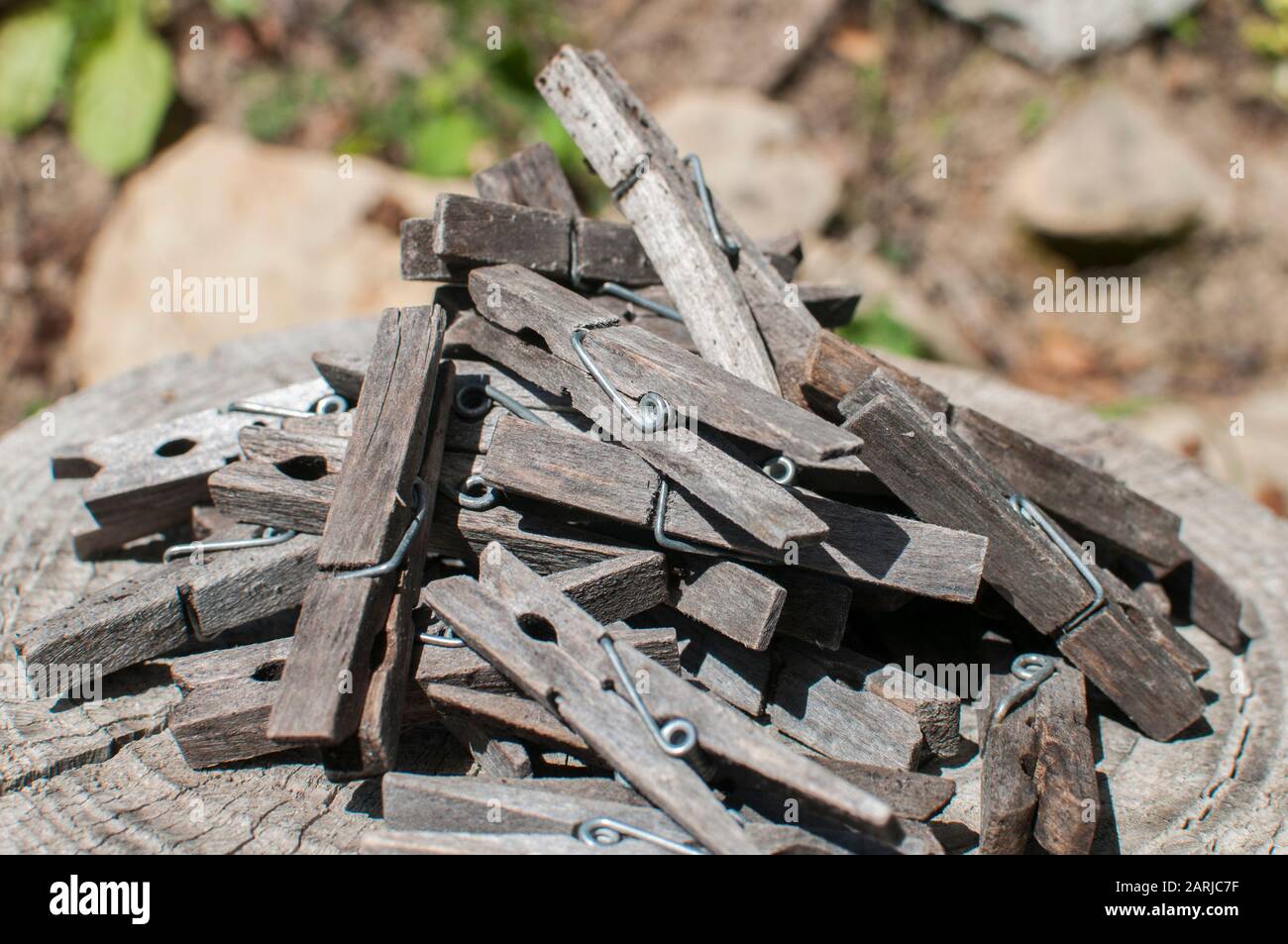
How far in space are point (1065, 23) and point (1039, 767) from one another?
25.8ft

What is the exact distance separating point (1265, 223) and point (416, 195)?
691 centimetres

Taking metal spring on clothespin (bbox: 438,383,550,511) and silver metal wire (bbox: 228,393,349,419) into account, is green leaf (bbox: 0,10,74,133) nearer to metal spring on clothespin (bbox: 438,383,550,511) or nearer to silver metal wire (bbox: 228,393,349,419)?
silver metal wire (bbox: 228,393,349,419)

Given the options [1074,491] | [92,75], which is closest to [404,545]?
[1074,491]

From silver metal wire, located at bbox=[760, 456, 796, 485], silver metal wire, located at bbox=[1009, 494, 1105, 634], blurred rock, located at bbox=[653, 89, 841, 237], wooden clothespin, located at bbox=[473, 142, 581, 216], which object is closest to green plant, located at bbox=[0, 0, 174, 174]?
blurred rock, located at bbox=[653, 89, 841, 237]

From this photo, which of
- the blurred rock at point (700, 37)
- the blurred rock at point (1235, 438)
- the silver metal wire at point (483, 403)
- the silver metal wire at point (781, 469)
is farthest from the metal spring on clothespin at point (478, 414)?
the blurred rock at point (700, 37)

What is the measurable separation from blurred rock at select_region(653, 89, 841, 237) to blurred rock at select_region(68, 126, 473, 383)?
200 centimetres

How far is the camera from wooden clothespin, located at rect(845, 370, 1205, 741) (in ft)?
8.89

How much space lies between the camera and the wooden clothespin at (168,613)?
2818mm

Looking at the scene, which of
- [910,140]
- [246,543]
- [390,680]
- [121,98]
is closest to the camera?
[390,680]

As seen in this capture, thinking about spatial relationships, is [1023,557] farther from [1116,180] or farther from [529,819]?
[1116,180]

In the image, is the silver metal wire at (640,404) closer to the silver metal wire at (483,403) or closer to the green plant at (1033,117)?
the silver metal wire at (483,403)

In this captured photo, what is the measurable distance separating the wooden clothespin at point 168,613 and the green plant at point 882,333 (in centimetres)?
553

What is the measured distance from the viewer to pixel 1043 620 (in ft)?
9.31

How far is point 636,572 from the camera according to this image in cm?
267
